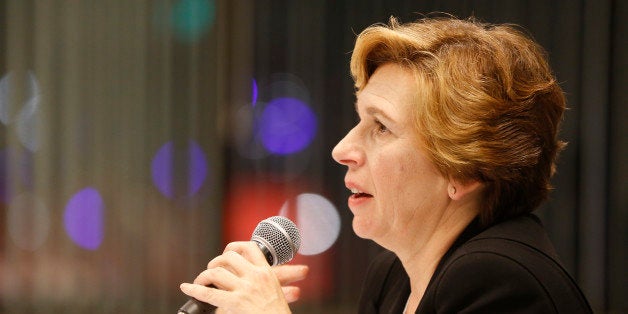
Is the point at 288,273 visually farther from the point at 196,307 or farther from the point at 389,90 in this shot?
the point at 389,90

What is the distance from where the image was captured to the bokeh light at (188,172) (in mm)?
→ 4023

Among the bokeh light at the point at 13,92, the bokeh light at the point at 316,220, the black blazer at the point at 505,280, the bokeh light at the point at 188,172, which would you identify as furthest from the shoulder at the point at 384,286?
the bokeh light at the point at 13,92

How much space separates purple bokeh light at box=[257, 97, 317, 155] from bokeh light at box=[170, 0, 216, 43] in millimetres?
628

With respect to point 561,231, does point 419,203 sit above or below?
above

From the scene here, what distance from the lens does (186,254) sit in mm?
4027

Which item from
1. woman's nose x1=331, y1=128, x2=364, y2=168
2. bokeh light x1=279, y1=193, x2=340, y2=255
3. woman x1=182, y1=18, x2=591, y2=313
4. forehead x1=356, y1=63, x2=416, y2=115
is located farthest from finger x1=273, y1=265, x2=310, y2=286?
bokeh light x1=279, y1=193, x2=340, y2=255

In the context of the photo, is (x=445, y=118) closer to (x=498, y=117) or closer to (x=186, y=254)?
(x=498, y=117)

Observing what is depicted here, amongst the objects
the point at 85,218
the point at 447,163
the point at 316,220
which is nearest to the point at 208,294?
the point at 447,163

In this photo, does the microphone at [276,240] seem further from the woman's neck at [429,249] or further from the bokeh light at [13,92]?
the bokeh light at [13,92]

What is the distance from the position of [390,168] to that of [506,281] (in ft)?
1.05

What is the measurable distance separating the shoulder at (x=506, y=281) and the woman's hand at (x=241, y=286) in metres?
0.27

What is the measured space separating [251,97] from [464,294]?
3108mm

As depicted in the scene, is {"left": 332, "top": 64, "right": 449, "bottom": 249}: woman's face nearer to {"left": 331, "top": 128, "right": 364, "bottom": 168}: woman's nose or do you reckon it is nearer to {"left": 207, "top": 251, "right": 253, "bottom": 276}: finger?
{"left": 331, "top": 128, "right": 364, "bottom": 168}: woman's nose

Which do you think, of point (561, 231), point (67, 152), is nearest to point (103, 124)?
point (67, 152)
